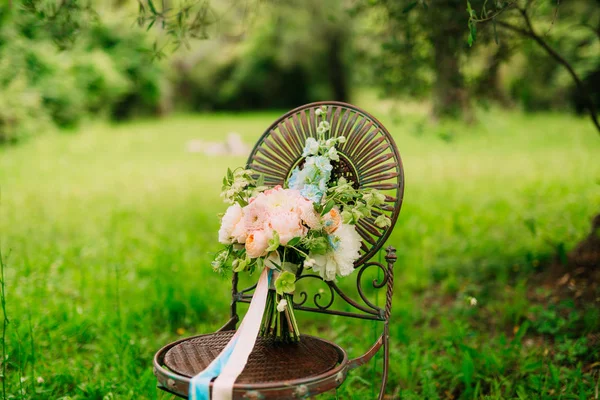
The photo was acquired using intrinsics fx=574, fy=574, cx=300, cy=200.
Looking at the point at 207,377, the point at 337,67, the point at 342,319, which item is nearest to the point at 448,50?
the point at 342,319

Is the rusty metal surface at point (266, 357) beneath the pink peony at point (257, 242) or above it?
beneath

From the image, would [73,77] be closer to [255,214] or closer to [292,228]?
[255,214]

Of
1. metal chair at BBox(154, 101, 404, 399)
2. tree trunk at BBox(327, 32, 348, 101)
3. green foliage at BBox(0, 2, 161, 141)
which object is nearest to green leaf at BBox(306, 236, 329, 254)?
metal chair at BBox(154, 101, 404, 399)

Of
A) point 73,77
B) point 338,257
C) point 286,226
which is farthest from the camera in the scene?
point 73,77

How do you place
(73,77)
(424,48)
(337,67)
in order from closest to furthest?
1. (424,48)
2. (73,77)
3. (337,67)

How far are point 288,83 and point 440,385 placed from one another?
2031 cm

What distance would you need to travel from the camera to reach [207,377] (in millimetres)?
1761

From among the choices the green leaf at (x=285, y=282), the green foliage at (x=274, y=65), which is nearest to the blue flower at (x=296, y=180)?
the green leaf at (x=285, y=282)

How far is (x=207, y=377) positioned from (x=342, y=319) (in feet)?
6.96

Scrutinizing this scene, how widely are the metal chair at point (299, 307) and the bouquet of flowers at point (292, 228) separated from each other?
4.7 inches

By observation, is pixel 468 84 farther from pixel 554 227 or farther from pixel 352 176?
pixel 352 176

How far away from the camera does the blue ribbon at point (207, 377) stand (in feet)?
5.61

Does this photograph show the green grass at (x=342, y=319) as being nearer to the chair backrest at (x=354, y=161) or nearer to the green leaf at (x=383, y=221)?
the chair backrest at (x=354, y=161)

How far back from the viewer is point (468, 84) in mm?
4262
